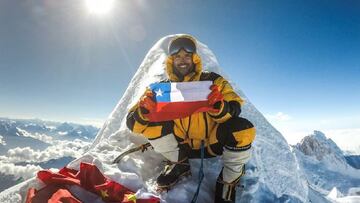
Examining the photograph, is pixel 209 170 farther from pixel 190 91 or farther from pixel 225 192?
pixel 190 91

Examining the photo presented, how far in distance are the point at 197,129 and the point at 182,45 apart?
47.5 inches

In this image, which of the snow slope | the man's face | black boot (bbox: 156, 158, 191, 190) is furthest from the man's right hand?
black boot (bbox: 156, 158, 191, 190)

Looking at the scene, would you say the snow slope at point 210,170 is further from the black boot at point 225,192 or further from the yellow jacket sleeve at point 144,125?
the yellow jacket sleeve at point 144,125

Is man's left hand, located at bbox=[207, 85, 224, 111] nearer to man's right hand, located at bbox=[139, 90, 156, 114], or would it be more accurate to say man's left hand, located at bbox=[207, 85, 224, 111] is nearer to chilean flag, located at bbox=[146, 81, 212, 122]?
chilean flag, located at bbox=[146, 81, 212, 122]

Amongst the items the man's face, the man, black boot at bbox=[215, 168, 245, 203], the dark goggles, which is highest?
the dark goggles

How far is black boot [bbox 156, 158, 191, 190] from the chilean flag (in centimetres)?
96

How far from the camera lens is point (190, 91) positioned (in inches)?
156

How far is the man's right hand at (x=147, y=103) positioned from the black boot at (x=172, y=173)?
1.07 meters

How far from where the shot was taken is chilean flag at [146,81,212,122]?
12.8 feet

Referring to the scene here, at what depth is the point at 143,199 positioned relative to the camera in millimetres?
3564

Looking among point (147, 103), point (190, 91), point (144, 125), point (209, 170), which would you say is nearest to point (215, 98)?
point (190, 91)

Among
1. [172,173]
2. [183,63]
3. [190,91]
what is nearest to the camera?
[190,91]

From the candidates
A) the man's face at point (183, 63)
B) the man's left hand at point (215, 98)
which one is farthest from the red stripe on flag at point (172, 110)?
the man's face at point (183, 63)

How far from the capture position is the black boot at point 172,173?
4373 mm
